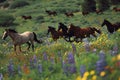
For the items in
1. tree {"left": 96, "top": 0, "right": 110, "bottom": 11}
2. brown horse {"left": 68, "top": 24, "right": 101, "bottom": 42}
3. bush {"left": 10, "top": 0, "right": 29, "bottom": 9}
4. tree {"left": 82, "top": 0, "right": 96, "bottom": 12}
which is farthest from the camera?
bush {"left": 10, "top": 0, "right": 29, "bottom": 9}

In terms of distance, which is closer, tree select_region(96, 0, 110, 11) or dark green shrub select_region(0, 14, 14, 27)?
dark green shrub select_region(0, 14, 14, 27)

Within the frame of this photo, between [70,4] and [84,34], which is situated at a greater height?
[84,34]

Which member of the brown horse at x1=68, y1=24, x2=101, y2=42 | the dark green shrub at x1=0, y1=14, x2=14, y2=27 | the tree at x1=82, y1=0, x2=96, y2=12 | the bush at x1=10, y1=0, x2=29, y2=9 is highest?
the brown horse at x1=68, y1=24, x2=101, y2=42

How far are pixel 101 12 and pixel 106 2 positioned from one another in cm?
302

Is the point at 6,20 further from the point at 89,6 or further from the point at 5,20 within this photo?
the point at 89,6

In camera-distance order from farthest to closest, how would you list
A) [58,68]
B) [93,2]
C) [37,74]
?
[93,2] < [58,68] < [37,74]

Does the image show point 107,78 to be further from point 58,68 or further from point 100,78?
point 58,68

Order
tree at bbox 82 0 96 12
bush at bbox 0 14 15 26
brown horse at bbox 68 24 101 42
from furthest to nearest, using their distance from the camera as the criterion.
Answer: tree at bbox 82 0 96 12 → bush at bbox 0 14 15 26 → brown horse at bbox 68 24 101 42

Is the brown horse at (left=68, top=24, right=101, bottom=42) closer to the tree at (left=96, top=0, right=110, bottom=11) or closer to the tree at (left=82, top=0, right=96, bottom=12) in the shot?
the tree at (left=82, top=0, right=96, bottom=12)

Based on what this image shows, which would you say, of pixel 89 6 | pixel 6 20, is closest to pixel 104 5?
pixel 89 6

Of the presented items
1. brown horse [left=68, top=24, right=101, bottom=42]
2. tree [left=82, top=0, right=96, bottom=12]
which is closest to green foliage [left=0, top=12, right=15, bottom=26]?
tree [left=82, top=0, right=96, bottom=12]

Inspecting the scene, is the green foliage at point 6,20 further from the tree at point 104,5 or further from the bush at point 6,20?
the tree at point 104,5

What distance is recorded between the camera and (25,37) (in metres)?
16.9

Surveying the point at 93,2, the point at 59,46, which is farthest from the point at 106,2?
the point at 59,46
